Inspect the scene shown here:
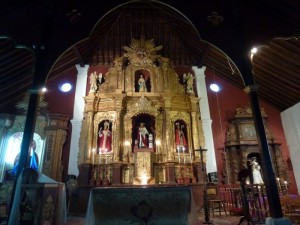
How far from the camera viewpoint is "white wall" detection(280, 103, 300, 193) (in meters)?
9.88

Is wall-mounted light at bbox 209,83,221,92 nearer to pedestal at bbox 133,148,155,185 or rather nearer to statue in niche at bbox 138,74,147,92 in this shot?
statue in niche at bbox 138,74,147,92

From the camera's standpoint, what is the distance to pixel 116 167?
8.84 metres

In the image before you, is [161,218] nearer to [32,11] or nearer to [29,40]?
[29,40]

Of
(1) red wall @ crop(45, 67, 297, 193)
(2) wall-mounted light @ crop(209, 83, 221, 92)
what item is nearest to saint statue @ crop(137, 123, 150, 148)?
(1) red wall @ crop(45, 67, 297, 193)

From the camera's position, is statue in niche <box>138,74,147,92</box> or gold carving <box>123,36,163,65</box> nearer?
statue in niche <box>138,74,147,92</box>

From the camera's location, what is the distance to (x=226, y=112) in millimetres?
10750

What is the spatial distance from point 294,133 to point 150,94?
20.5ft

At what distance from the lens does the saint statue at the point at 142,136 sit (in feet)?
31.2

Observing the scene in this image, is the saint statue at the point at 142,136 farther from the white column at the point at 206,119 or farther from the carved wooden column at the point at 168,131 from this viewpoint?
the white column at the point at 206,119

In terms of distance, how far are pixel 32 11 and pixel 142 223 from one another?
5974 mm

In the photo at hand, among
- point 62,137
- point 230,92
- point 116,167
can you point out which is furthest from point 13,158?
point 230,92

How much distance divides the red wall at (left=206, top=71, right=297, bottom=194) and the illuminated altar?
0.91 metres

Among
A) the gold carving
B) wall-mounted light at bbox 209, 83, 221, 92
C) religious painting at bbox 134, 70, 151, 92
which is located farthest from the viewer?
wall-mounted light at bbox 209, 83, 221, 92

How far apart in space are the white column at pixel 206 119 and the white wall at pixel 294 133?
337 cm
